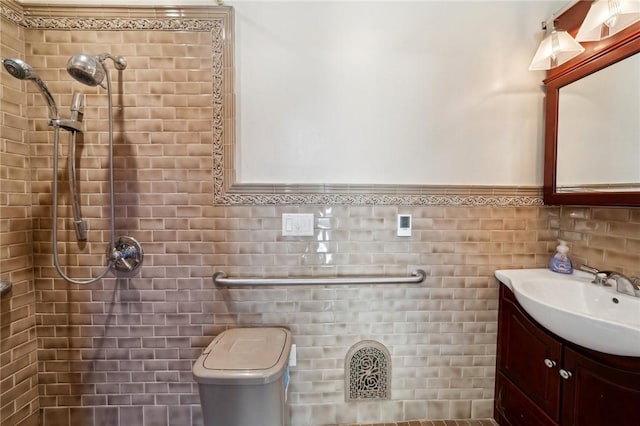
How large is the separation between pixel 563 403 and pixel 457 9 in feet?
6.31

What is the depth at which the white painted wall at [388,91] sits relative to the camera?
140cm

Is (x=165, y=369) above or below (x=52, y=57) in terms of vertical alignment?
below

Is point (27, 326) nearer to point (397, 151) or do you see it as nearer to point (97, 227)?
point (97, 227)

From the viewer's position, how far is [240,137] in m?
1.41

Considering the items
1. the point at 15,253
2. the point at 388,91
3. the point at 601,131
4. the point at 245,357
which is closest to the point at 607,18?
the point at 601,131

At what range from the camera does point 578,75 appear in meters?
1.27

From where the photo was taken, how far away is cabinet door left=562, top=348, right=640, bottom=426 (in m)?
0.89

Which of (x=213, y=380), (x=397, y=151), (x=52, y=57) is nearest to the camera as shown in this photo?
(x=213, y=380)

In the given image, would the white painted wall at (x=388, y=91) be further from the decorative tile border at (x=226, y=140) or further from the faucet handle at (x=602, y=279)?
the faucet handle at (x=602, y=279)

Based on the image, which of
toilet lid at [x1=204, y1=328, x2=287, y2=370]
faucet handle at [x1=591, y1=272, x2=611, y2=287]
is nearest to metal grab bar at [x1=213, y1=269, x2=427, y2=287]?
toilet lid at [x1=204, y1=328, x2=287, y2=370]

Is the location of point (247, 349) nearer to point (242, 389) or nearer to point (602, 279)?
point (242, 389)

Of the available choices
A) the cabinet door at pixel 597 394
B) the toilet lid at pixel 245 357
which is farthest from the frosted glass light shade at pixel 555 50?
the toilet lid at pixel 245 357

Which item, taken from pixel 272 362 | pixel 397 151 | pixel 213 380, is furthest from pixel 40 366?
pixel 397 151

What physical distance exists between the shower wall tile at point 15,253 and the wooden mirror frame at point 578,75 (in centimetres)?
269
